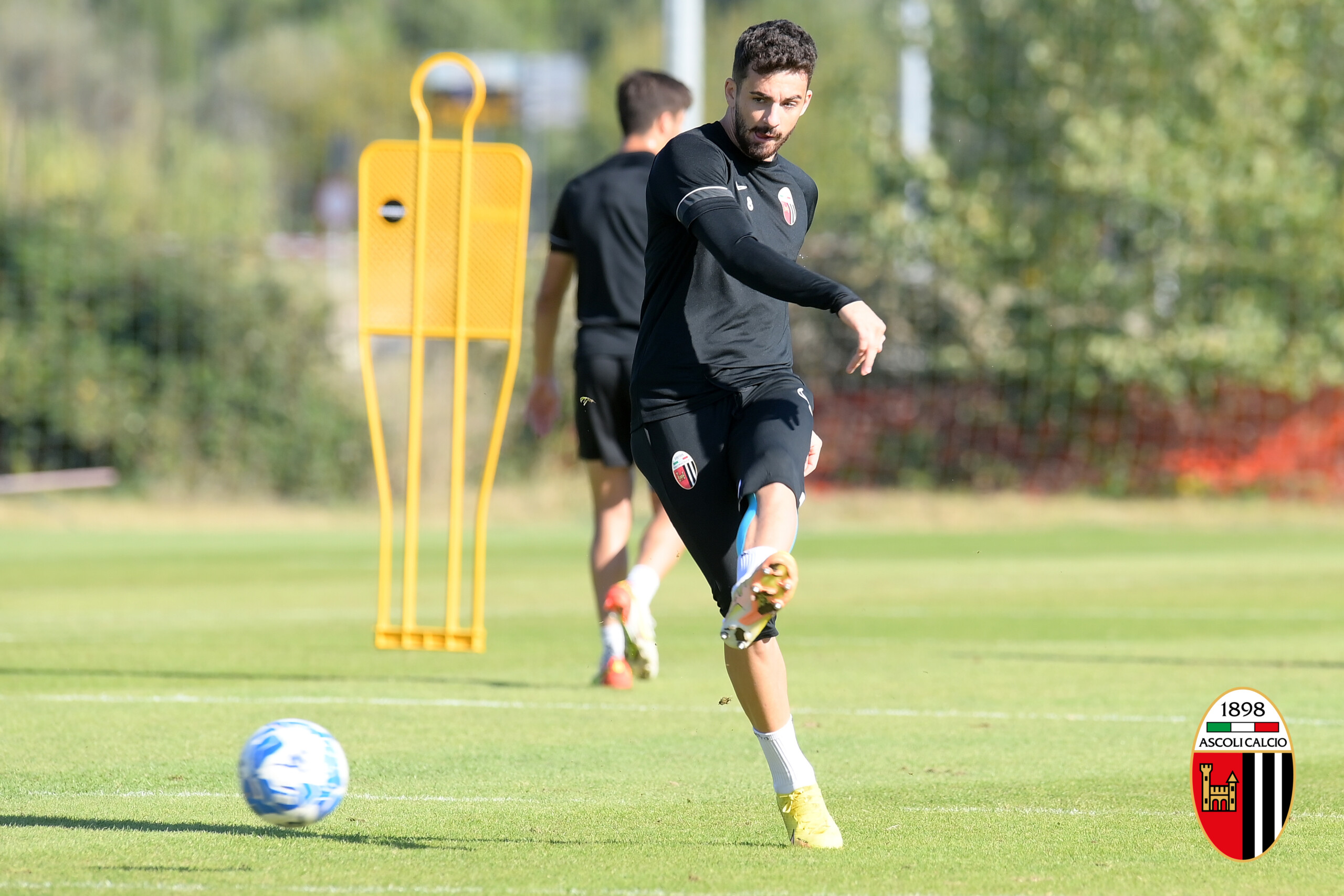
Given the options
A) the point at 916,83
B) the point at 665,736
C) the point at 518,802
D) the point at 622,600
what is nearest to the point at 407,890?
the point at 518,802

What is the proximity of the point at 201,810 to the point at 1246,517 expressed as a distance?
54.6 feet

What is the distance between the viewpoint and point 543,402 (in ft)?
27.9

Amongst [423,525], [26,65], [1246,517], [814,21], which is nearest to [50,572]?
[423,525]

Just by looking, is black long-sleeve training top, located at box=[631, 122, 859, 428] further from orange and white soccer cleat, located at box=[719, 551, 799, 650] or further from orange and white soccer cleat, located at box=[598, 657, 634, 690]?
orange and white soccer cleat, located at box=[598, 657, 634, 690]

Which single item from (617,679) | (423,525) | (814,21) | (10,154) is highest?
(814,21)

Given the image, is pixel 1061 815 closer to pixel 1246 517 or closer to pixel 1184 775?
pixel 1184 775

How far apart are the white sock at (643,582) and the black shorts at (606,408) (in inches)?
25.2

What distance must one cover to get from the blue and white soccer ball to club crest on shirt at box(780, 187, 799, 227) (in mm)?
1899

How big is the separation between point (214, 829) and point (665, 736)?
211 cm

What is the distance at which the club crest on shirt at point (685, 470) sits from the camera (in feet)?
15.8

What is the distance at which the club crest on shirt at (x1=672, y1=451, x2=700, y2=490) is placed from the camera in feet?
15.8

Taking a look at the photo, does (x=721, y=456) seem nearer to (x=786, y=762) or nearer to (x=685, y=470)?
(x=685, y=470)

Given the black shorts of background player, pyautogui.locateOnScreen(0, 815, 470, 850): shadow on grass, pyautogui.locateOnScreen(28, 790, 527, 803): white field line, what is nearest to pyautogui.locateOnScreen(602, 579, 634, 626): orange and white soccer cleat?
the black shorts of background player

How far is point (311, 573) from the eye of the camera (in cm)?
1438
